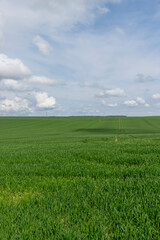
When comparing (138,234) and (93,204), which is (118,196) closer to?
(93,204)

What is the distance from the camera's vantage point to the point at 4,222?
322cm

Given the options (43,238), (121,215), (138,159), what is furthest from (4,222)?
(138,159)

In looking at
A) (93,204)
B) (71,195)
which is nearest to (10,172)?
(71,195)

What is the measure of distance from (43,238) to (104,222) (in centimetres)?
111

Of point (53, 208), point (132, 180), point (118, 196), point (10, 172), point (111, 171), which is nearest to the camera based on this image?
point (53, 208)

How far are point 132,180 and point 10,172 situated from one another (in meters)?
4.84

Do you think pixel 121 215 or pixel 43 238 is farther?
pixel 121 215

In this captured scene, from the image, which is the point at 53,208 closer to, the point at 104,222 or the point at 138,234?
the point at 104,222

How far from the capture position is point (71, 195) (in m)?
4.09

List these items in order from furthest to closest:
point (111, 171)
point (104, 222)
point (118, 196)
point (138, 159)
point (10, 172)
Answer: point (138, 159), point (10, 172), point (111, 171), point (118, 196), point (104, 222)

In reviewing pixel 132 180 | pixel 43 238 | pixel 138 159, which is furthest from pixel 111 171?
pixel 43 238

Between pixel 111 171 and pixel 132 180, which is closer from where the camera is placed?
pixel 132 180

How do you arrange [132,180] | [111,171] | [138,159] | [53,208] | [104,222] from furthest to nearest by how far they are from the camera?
[138,159] < [111,171] < [132,180] < [53,208] < [104,222]

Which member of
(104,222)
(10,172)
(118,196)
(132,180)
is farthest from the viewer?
(10,172)
